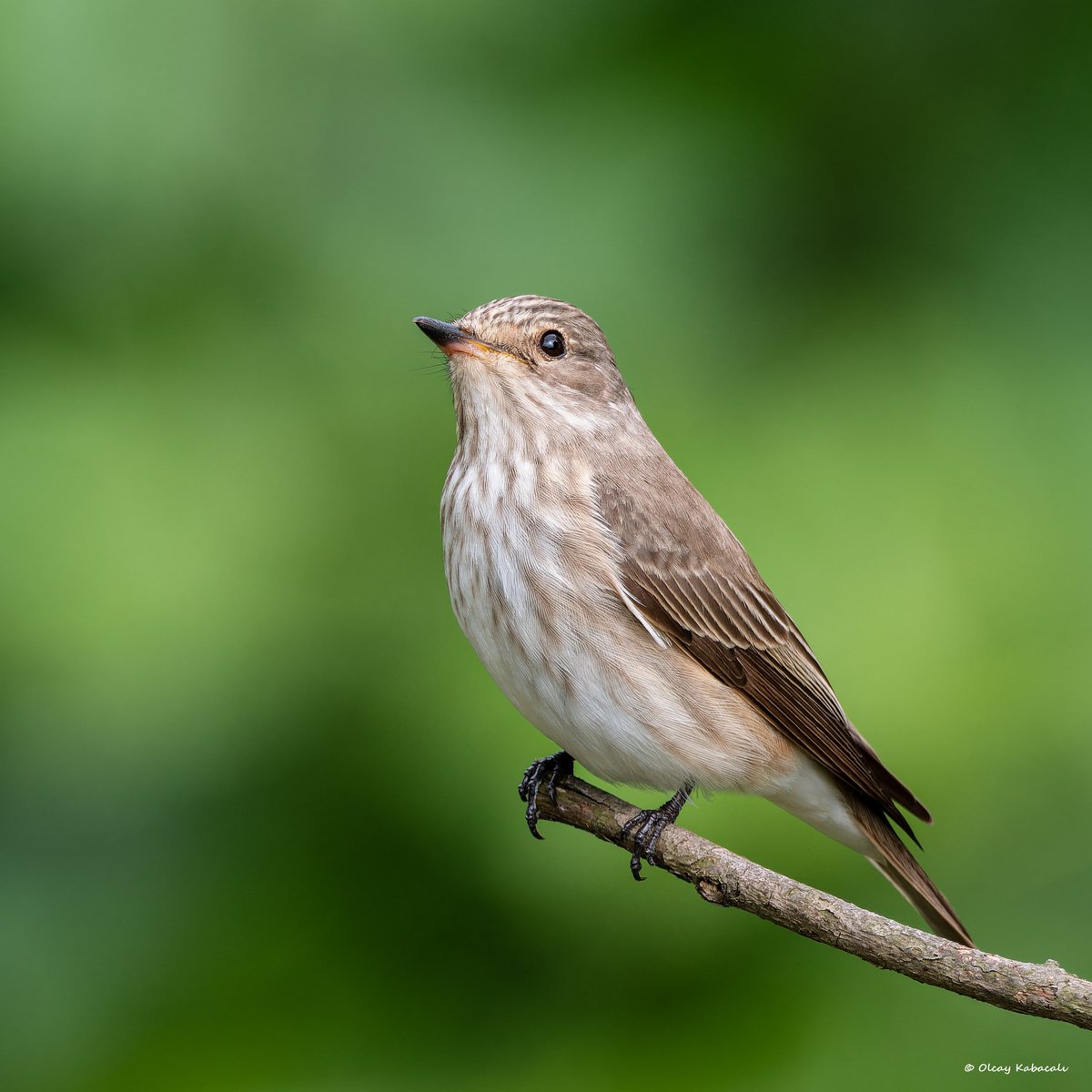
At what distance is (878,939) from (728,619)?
1.29 meters

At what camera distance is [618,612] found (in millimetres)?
3344

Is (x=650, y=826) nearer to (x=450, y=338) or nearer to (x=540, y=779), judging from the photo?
(x=540, y=779)

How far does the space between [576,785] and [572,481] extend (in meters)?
0.69

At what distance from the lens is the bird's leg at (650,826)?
10.0 ft

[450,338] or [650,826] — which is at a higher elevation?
[450,338]

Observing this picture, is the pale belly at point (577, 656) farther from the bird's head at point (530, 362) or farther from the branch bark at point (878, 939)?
the branch bark at point (878, 939)

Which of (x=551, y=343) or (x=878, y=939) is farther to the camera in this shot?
(x=551, y=343)

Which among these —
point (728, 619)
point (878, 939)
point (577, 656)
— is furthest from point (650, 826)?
point (878, 939)

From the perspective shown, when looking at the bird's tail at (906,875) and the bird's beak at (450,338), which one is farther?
the bird's tail at (906,875)

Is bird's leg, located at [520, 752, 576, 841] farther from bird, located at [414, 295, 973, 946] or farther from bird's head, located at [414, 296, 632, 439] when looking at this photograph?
bird's head, located at [414, 296, 632, 439]

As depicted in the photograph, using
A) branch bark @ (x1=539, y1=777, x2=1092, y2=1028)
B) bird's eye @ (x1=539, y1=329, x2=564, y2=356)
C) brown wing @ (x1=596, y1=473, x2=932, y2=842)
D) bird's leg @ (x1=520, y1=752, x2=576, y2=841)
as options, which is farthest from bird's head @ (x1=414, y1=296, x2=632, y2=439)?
branch bark @ (x1=539, y1=777, x2=1092, y2=1028)

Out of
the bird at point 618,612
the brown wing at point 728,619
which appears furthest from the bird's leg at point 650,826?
the brown wing at point 728,619

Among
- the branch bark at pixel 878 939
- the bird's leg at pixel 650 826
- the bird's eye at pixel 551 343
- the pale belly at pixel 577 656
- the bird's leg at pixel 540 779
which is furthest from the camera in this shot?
the bird's eye at pixel 551 343

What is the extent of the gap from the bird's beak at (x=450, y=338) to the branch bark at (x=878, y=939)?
1.15m
